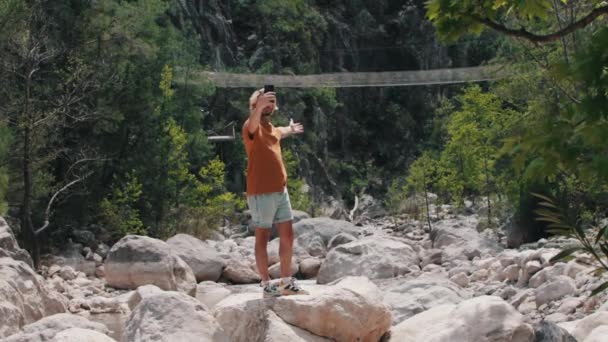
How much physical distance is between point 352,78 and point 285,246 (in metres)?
35.5

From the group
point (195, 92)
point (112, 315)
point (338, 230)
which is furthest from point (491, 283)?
point (195, 92)

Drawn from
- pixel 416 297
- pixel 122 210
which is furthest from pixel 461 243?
pixel 416 297

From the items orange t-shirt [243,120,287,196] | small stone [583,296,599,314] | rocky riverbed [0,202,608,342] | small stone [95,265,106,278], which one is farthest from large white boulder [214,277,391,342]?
small stone [95,265,106,278]

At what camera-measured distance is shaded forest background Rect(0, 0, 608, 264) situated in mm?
6820

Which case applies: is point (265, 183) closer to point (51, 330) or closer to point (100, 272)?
point (51, 330)

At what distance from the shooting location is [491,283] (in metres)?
13.9

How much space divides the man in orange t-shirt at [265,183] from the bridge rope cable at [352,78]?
27075 millimetres

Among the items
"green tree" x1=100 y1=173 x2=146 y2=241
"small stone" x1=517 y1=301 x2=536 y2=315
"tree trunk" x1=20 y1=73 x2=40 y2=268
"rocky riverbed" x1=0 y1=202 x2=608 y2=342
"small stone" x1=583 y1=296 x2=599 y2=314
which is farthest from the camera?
"green tree" x1=100 y1=173 x2=146 y2=241

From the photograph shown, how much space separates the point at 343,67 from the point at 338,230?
26.3 m

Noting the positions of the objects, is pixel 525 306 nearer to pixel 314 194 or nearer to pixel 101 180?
pixel 101 180

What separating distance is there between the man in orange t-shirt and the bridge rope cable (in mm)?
27075

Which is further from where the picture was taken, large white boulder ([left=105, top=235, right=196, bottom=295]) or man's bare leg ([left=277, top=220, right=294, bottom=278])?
large white boulder ([left=105, top=235, right=196, bottom=295])

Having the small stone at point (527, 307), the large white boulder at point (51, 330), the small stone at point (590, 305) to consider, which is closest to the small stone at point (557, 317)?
the small stone at point (590, 305)

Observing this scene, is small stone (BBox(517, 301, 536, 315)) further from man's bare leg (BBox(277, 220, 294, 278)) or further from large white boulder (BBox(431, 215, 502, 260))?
large white boulder (BBox(431, 215, 502, 260))
